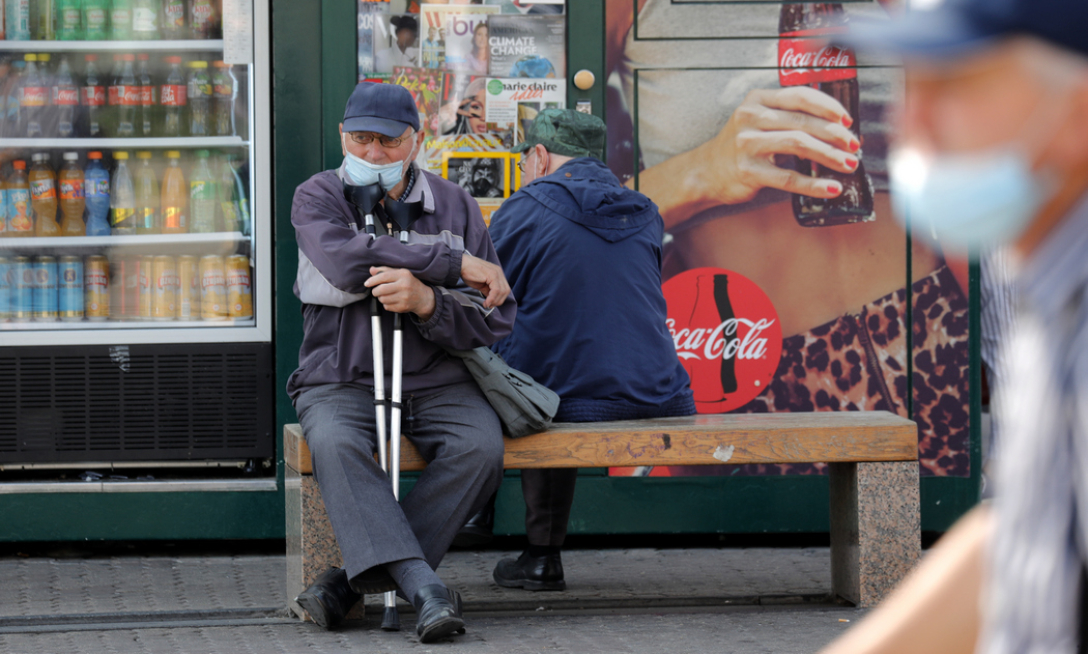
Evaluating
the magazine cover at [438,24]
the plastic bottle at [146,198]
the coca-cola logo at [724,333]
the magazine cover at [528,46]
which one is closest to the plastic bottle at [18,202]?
the plastic bottle at [146,198]

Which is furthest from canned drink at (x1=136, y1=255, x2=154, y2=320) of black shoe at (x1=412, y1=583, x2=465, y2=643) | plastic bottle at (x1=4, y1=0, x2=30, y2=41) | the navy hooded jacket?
black shoe at (x1=412, y1=583, x2=465, y2=643)

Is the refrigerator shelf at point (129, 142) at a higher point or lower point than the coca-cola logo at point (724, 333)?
higher

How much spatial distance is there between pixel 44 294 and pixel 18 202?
43 centimetres

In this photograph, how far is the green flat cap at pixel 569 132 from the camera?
13.8 feet

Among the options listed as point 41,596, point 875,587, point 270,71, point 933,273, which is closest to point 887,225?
point 933,273

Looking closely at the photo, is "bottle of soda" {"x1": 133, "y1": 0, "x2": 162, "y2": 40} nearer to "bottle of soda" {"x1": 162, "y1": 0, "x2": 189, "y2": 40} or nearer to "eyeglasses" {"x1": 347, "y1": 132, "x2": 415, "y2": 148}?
"bottle of soda" {"x1": 162, "y1": 0, "x2": 189, "y2": 40}

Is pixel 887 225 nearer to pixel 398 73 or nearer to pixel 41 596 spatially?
pixel 398 73

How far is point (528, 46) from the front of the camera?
4887 mm

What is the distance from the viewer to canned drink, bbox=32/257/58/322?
205 inches

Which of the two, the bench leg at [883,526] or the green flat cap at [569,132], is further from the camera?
the green flat cap at [569,132]

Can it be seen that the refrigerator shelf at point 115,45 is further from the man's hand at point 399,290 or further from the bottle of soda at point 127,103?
the man's hand at point 399,290

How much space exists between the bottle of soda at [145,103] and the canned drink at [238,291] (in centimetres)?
70

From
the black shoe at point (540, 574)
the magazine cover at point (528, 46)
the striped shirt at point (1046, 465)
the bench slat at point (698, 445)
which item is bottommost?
the black shoe at point (540, 574)

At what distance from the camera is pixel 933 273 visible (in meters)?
4.94
